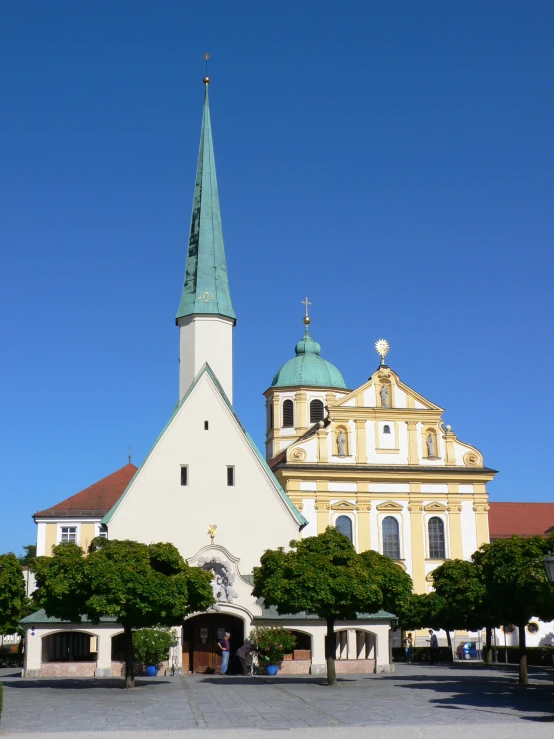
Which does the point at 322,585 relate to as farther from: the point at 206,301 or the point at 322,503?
the point at 322,503

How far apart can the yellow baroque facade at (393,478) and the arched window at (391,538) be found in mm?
66

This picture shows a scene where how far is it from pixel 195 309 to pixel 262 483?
10039 mm

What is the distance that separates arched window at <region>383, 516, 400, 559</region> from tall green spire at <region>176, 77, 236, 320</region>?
21.2m

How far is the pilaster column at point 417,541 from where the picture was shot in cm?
6003

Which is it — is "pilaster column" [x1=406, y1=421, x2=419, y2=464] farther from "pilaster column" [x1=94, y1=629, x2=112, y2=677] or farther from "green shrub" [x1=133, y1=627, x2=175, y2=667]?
"pilaster column" [x1=94, y1=629, x2=112, y2=677]

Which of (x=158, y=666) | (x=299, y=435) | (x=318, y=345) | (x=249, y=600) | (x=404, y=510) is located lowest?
(x=158, y=666)

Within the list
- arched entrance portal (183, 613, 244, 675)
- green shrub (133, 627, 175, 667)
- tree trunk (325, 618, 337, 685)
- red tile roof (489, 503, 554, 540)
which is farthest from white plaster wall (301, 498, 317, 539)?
tree trunk (325, 618, 337, 685)

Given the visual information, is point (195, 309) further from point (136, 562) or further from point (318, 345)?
point (318, 345)

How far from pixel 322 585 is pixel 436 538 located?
33388 millimetres

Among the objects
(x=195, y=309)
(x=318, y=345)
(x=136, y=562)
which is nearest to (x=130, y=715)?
(x=136, y=562)

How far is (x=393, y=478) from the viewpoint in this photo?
201ft

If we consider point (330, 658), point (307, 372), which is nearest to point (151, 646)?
point (330, 658)

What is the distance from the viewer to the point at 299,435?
7512cm

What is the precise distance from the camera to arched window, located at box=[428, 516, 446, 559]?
61.2 meters
